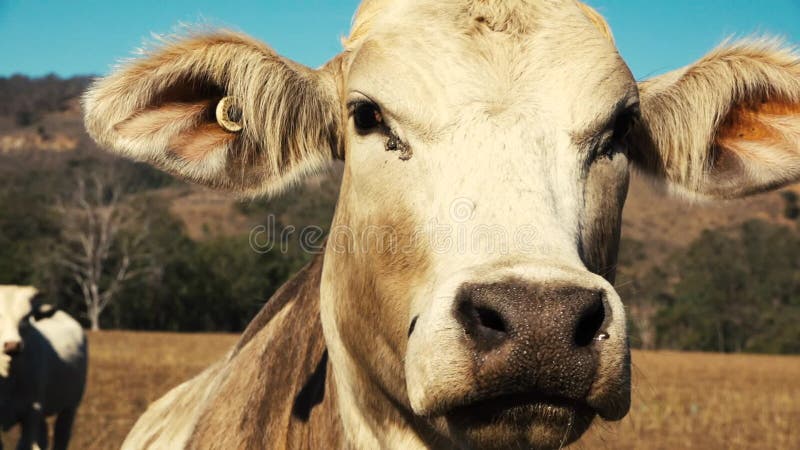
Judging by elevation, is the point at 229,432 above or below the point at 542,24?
below

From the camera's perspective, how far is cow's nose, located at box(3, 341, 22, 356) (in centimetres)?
1055

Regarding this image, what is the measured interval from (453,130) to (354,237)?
22.0 inches

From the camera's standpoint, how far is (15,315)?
1156cm

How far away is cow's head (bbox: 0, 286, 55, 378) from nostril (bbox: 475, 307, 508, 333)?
9670 mm

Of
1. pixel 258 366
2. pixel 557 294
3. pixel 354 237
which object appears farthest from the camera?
pixel 258 366

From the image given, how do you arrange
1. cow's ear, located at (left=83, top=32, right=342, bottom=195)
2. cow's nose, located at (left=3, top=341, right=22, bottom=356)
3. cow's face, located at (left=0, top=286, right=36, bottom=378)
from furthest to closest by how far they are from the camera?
cow's face, located at (left=0, top=286, right=36, bottom=378), cow's nose, located at (left=3, top=341, right=22, bottom=356), cow's ear, located at (left=83, top=32, right=342, bottom=195)

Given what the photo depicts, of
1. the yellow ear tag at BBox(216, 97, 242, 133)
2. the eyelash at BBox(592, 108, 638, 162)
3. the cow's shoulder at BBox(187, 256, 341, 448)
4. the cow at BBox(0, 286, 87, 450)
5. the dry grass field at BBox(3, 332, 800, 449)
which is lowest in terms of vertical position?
the dry grass field at BBox(3, 332, 800, 449)

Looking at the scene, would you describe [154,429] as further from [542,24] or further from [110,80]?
[542,24]

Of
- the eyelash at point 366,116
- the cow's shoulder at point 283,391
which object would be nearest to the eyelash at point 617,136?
the eyelash at point 366,116

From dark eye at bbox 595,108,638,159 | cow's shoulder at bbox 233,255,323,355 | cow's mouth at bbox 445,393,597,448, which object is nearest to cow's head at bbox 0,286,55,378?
cow's shoulder at bbox 233,255,323,355

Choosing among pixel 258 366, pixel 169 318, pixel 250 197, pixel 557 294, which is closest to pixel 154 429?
pixel 258 366

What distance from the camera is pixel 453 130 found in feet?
8.71

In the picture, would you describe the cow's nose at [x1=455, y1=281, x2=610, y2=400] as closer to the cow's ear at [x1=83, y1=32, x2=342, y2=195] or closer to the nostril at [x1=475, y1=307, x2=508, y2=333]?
the nostril at [x1=475, y1=307, x2=508, y2=333]

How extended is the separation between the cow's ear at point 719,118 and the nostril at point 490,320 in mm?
1559
